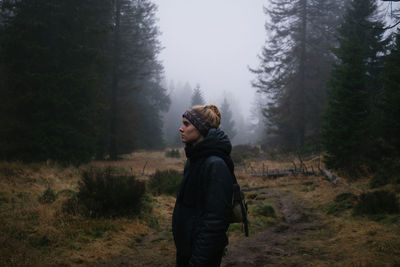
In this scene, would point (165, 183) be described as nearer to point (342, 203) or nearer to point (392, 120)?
point (342, 203)

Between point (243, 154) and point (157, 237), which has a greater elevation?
point (243, 154)

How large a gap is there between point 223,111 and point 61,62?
44785 mm

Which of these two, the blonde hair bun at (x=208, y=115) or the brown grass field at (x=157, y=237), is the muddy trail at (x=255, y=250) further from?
the blonde hair bun at (x=208, y=115)

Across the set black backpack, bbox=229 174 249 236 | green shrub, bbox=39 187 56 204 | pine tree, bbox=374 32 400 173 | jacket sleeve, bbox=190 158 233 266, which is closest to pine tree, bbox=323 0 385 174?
pine tree, bbox=374 32 400 173

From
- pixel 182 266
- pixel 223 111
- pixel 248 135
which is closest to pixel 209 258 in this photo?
pixel 182 266

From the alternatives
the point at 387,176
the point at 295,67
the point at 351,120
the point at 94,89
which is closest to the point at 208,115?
the point at 387,176

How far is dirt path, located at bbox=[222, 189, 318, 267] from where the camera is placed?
427cm

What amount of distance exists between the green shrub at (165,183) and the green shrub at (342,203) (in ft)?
16.5

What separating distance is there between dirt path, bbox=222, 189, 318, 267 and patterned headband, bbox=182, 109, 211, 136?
9.06 feet

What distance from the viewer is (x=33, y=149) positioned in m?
12.2

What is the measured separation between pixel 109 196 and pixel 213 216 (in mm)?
4479

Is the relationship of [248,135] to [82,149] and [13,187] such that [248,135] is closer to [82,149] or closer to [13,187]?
[82,149]

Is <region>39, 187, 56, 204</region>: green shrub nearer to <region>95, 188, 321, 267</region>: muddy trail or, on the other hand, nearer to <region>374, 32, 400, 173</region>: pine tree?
<region>95, 188, 321, 267</region>: muddy trail

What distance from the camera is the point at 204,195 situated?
2.26 metres
